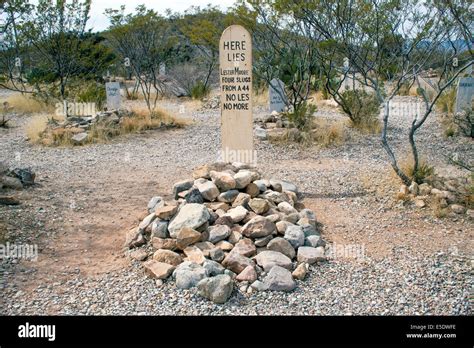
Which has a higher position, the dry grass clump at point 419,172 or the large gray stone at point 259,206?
the dry grass clump at point 419,172

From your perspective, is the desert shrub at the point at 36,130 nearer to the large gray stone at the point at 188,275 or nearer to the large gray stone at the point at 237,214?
the large gray stone at the point at 237,214

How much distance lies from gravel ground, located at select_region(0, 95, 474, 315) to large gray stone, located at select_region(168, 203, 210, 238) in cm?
52

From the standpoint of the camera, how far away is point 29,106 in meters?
15.1

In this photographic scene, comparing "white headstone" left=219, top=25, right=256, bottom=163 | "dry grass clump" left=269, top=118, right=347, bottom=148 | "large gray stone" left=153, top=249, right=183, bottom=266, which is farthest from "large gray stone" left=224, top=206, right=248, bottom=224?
"dry grass clump" left=269, top=118, right=347, bottom=148

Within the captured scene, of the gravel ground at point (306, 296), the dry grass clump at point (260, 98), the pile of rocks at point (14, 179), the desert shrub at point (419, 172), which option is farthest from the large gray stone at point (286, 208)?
the dry grass clump at point (260, 98)

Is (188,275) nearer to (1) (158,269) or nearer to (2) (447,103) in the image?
(1) (158,269)

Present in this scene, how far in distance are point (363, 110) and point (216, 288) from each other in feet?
26.1

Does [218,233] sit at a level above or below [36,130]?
below

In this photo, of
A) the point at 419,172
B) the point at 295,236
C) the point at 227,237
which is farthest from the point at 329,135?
the point at 227,237

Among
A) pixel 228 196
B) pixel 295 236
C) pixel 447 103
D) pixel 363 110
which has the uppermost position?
pixel 447 103

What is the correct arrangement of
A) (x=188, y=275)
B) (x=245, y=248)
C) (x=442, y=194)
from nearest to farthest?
(x=188, y=275) → (x=245, y=248) → (x=442, y=194)

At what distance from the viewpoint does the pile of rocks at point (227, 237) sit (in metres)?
3.83

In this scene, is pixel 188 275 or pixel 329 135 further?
pixel 329 135

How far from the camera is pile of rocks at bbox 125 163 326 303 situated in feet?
12.6
